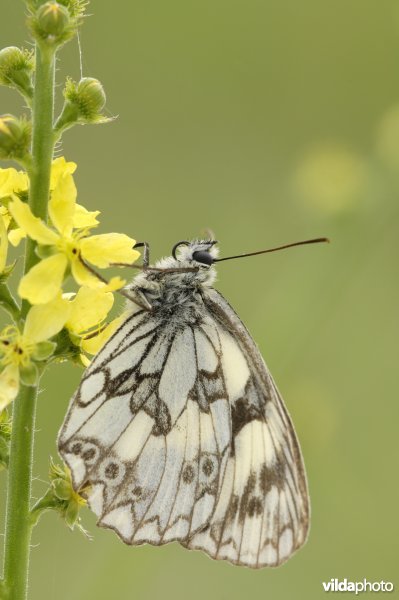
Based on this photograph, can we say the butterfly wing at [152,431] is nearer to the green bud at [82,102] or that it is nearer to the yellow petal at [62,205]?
the yellow petal at [62,205]

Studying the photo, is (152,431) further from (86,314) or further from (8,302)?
(8,302)

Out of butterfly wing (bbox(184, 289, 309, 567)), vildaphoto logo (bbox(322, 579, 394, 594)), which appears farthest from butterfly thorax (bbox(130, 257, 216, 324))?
vildaphoto logo (bbox(322, 579, 394, 594))

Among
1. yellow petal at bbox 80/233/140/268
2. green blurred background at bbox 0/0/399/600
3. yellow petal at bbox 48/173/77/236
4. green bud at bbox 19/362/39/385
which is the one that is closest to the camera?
green bud at bbox 19/362/39/385

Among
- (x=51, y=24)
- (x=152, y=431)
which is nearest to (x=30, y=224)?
(x=51, y=24)

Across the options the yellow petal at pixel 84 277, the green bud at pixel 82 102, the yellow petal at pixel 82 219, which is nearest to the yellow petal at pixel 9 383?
the yellow petal at pixel 84 277

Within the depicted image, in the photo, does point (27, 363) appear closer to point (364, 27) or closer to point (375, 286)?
point (375, 286)

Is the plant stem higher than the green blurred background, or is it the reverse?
the green blurred background

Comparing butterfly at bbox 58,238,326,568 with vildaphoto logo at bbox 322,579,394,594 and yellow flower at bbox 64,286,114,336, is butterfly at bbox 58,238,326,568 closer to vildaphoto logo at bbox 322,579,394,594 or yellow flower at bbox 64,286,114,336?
yellow flower at bbox 64,286,114,336
